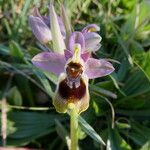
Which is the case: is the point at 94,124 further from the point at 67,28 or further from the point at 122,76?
the point at 67,28

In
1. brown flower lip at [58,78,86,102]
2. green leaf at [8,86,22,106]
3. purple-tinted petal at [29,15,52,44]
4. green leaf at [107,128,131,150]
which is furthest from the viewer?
green leaf at [8,86,22,106]

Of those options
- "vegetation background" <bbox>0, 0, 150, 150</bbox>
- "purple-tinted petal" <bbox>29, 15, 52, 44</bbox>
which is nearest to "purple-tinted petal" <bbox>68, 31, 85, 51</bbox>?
"purple-tinted petal" <bbox>29, 15, 52, 44</bbox>

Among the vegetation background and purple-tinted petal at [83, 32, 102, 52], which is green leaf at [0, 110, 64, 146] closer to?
the vegetation background


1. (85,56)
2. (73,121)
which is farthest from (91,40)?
(73,121)

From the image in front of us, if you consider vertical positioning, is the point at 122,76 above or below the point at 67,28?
below

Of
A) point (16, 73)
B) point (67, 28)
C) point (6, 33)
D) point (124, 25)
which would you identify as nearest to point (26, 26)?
point (6, 33)
